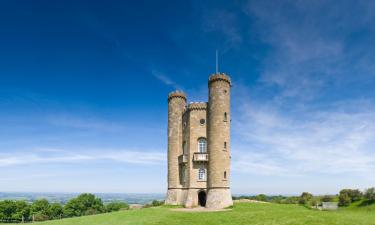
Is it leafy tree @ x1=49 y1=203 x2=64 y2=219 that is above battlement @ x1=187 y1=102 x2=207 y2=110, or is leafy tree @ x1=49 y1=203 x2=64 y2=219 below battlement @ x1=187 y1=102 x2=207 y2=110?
below

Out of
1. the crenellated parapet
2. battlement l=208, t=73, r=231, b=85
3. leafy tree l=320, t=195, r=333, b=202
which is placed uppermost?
battlement l=208, t=73, r=231, b=85

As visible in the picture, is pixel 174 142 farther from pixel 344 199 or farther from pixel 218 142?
pixel 344 199

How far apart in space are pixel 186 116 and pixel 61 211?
148 feet

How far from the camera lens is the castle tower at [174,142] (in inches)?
1620

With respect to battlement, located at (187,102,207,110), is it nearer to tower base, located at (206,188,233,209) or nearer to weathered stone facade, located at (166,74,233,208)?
weathered stone facade, located at (166,74,233,208)

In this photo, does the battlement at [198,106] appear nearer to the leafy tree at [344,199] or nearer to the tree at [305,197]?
the leafy tree at [344,199]

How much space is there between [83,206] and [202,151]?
4482 cm

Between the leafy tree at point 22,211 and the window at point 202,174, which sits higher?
the window at point 202,174

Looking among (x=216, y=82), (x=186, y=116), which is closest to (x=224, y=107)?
(x=216, y=82)

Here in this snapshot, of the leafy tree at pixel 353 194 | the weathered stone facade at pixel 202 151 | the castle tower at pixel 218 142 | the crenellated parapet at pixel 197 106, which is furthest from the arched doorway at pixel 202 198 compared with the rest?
the leafy tree at pixel 353 194

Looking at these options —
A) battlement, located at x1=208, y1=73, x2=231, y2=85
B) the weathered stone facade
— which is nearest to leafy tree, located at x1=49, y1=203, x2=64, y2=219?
the weathered stone facade

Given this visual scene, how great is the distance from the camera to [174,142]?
4266 cm

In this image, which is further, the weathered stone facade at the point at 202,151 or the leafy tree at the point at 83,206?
the leafy tree at the point at 83,206

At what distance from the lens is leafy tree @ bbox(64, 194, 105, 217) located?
227 feet
